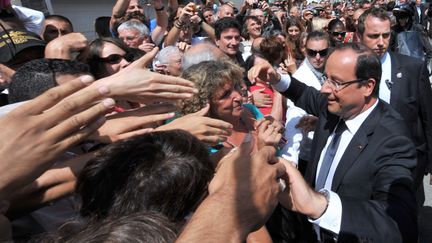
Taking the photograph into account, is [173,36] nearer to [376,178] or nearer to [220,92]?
[220,92]

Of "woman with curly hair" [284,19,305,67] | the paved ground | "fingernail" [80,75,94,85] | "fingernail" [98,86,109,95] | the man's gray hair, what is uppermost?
"fingernail" [80,75,94,85]

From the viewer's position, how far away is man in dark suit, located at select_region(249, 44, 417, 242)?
1432mm

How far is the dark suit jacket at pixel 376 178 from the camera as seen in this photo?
1433mm

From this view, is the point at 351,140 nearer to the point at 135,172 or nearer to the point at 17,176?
the point at 135,172

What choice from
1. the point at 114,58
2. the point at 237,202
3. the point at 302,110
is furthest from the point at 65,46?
the point at 302,110

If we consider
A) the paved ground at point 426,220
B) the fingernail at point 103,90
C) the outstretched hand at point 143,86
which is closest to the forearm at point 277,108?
the paved ground at point 426,220

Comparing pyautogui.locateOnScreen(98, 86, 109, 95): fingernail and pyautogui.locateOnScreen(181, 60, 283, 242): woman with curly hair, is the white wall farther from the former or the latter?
pyautogui.locateOnScreen(98, 86, 109, 95): fingernail

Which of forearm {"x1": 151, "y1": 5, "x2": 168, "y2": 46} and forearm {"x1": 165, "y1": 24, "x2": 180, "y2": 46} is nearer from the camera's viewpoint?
forearm {"x1": 165, "y1": 24, "x2": 180, "y2": 46}

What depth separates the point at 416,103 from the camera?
294 centimetres

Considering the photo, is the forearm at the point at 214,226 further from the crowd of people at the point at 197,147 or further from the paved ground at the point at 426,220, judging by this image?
the paved ground at the point at 426,220

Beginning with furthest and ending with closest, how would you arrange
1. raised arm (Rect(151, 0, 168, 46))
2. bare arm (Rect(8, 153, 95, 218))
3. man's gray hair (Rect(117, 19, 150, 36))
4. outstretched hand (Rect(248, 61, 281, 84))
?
1. raised arm (Rect(151, 0, 168, 46))
2. man's gray hair (Rect(117, 19, 150, 36))
3. outstretched hand (Rect(248, 61, 281, 84))
4. bare arm (Rect(8, 153, 95, 218))

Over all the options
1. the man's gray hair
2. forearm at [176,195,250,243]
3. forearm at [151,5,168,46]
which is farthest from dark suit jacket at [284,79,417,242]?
forearm at [151,5,168,46]

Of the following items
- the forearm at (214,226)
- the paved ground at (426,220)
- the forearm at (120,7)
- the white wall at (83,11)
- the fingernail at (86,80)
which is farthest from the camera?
the white wall at (83,11)

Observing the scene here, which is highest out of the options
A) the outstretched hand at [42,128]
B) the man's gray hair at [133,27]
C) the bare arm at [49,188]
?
the outstretched hand at [42,128]
